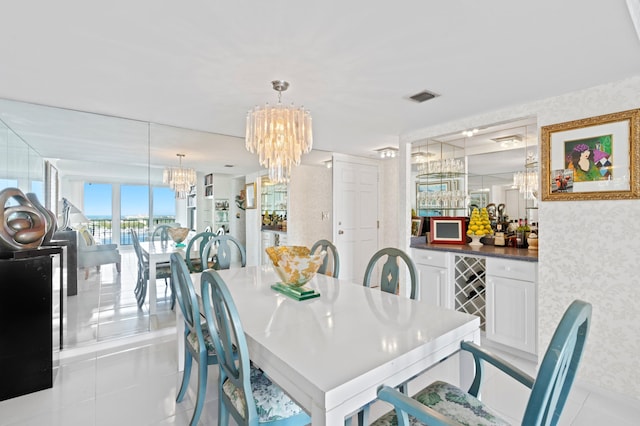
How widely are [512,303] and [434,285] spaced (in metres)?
0.74

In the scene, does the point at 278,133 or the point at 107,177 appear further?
the point at 107,177

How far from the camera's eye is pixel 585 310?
2.60 feet

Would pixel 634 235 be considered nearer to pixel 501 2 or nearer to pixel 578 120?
pixel 578 120

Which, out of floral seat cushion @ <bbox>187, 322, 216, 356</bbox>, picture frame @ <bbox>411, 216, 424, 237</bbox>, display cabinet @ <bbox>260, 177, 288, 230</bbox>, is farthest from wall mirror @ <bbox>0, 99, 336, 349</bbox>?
A: picture frame @ <bbox>411, 216, 424, 237</bbox>

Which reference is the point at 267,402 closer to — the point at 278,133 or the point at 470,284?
the point at 278,133

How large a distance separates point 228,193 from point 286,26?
2813 millimetres

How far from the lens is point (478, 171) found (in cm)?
350

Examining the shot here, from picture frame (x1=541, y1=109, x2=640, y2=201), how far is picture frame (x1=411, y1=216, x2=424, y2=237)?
1.41 m

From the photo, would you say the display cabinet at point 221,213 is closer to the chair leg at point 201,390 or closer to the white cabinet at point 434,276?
the chair leg at point 201,390

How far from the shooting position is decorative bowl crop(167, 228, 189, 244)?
3430 millimetres

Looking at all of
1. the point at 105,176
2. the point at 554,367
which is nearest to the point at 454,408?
the point at 554,367

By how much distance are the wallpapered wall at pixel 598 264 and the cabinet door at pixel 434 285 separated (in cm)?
85

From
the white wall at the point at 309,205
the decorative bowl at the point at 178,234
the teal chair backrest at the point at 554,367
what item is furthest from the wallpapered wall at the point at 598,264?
the decorative bowl at the point at 178,234

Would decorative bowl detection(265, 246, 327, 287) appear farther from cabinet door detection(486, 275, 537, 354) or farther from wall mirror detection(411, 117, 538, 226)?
wall mirror detection(411, 117, 538, 226)
